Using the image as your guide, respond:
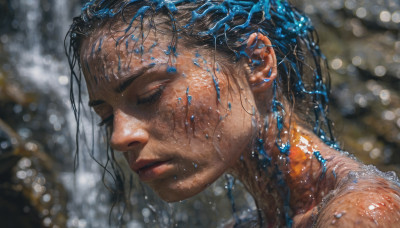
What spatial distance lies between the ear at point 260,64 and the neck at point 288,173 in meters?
0.19

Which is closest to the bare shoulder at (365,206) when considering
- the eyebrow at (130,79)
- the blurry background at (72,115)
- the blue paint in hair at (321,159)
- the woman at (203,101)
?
the woman at (203,101)

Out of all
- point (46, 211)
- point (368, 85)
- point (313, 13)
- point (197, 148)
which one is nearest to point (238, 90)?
point (197, 148)

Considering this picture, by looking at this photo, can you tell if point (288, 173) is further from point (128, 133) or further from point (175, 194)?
point (128, 133)

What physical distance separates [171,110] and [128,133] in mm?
178

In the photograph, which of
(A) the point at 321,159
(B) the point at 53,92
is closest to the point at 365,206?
(A) the point at 321,159

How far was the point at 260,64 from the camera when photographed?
7.04 feet

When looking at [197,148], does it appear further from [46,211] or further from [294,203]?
[46,211]

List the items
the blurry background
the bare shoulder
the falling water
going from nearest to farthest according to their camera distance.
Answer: the bare shoulder, the blurry background, the falling water

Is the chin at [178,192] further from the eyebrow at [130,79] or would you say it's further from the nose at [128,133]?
the eyebrow at [130,79]

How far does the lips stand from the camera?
204cm

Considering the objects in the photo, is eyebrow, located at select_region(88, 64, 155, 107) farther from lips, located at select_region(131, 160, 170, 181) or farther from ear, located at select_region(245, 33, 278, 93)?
ear, located at select_region(245, 33, 278, 93)

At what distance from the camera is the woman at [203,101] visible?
2.02 m

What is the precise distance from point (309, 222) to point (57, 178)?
109 inches

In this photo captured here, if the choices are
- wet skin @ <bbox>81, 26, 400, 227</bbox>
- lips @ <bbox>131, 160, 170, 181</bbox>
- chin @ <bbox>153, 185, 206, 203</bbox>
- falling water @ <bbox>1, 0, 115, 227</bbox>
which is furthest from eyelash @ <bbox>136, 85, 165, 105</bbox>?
falling water @ <bbox>1, 0, 115, 227</bbox>
